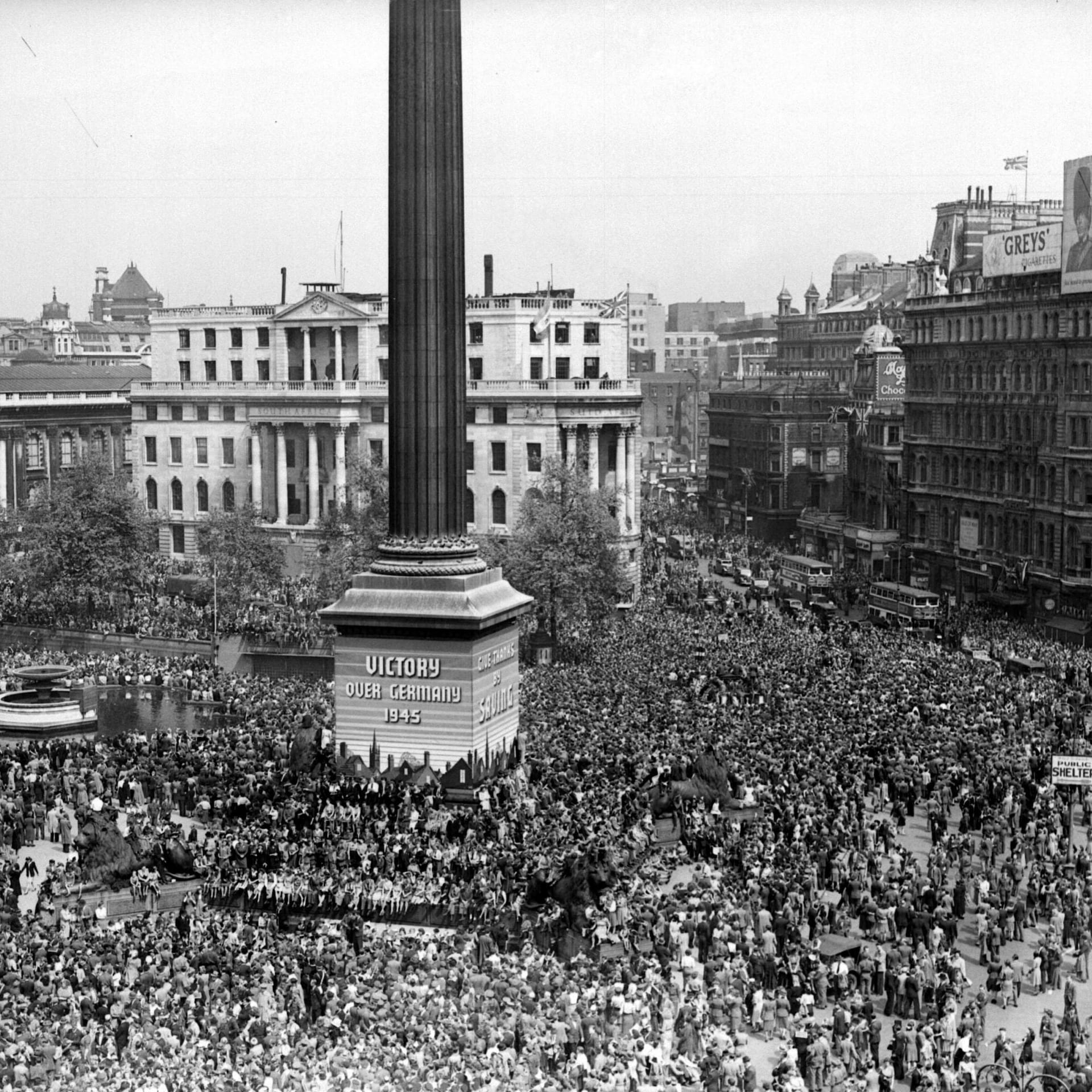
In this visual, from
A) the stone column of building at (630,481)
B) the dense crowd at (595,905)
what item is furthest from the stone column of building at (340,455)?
the dense crowd at (595,905)

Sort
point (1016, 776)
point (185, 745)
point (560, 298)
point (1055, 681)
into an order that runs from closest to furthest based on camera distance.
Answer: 1. point (1016, 776)
2. point (185, 745)
3. point (1055, 681)
4. point (560, 298)

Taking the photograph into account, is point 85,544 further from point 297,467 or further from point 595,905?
point 595,905

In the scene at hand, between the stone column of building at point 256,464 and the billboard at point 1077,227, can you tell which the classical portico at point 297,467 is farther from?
the billboard at point 1077,227

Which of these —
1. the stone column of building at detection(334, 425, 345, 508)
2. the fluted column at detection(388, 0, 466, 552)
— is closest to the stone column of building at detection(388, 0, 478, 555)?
the fluted column at detection(388, 0, 466, 552)

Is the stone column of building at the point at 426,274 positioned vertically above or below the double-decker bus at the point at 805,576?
above

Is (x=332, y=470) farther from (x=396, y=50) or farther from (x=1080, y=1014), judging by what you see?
(x=1080, y=1014)

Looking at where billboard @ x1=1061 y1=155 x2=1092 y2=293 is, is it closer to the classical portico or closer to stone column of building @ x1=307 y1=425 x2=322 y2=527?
the classical portico

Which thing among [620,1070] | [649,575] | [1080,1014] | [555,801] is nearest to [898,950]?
[1080,1014]
